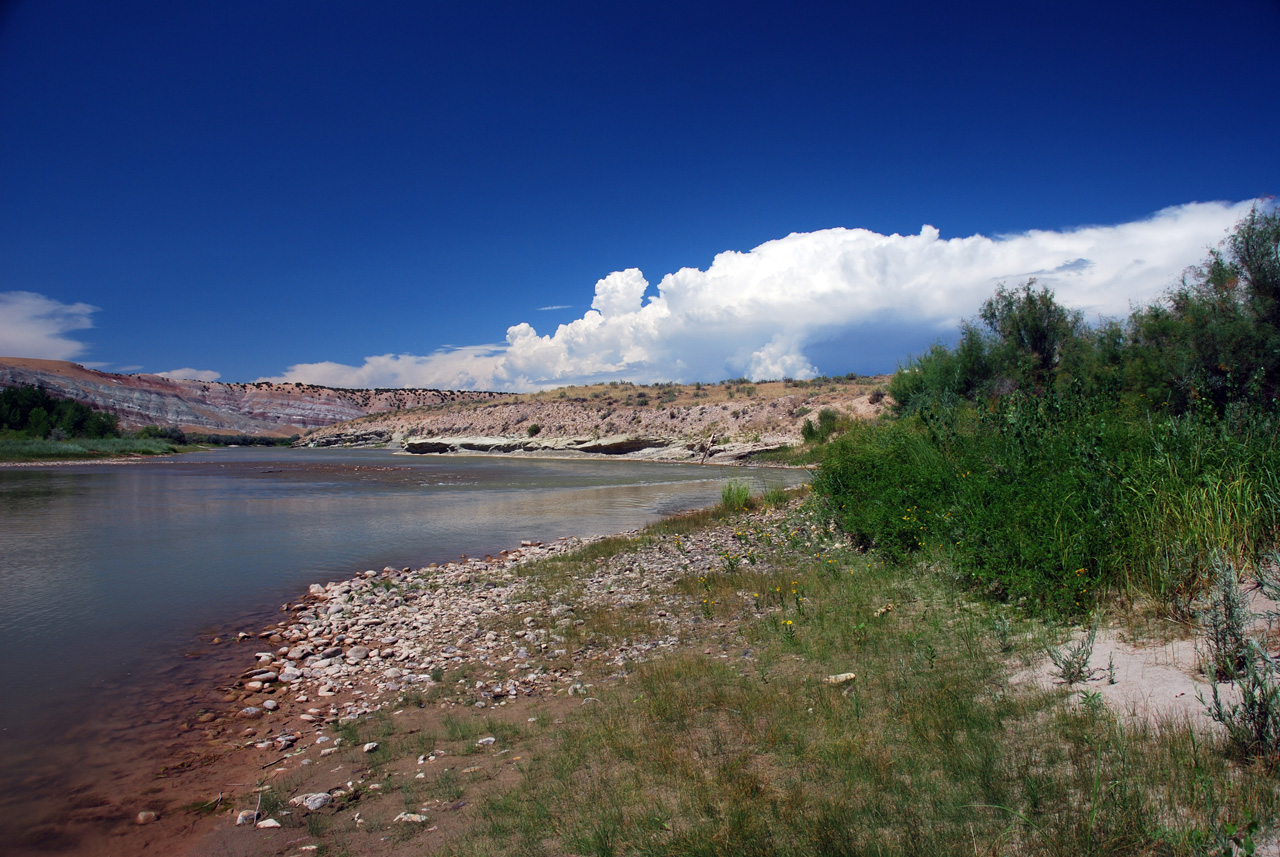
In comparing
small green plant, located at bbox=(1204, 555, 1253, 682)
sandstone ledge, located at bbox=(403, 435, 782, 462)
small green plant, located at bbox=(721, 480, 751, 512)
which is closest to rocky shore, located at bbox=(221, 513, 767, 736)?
small green plant, located at bbox=(1204, 555, 1253, 682)

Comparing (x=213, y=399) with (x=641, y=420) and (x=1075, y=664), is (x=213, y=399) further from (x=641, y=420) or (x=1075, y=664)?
(x=1075, y=664)

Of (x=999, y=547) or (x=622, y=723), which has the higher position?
(x=999, y=547)

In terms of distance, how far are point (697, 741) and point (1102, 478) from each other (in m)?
5.37

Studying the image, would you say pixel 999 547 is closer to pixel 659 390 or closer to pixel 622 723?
pixel 622 723

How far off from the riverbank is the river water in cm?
143

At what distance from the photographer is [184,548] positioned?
15398mm

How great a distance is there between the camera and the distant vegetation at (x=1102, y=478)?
553 centimetres

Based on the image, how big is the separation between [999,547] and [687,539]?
7.79 m

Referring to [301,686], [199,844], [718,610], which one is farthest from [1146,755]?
[301,686]

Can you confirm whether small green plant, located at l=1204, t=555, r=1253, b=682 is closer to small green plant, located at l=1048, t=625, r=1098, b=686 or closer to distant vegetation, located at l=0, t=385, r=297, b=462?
small green plant, located at l=1048, t=625, r=1098, b=686

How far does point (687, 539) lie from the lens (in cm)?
1357

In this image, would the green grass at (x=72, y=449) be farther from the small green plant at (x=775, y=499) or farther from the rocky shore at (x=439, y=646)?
the small green plant at (x=775, y=499)

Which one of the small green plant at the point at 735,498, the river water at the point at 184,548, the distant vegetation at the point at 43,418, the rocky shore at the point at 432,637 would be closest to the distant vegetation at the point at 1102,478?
the rocky shore at the point at 432,637

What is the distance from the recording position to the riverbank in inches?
123
